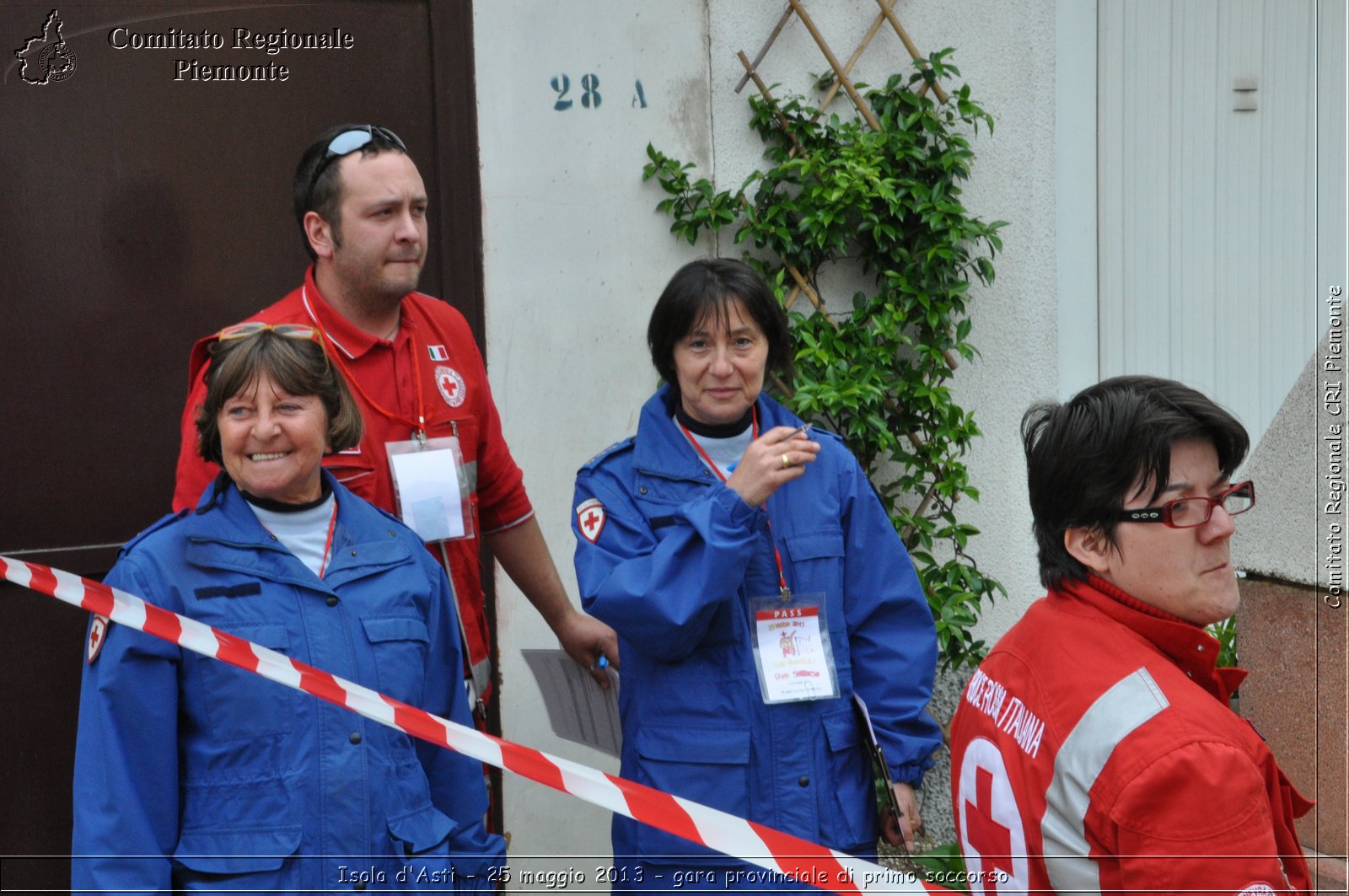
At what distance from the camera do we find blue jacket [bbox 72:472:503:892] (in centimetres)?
193

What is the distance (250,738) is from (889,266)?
2.95 m

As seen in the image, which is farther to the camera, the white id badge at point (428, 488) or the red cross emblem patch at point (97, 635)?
the white id badge at point (428, 488)

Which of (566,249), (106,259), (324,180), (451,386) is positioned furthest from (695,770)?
(106,259)

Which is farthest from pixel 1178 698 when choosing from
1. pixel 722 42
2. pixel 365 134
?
pixel 722 42

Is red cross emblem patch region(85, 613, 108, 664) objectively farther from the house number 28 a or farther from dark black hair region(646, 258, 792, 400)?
the house number 28 a

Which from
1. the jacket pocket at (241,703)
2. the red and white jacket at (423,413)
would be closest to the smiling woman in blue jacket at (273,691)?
the jacket pocket at (241,703)

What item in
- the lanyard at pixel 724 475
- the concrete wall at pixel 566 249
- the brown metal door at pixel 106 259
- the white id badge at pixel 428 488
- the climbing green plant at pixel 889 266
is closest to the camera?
the lanyard at pixel 724 475

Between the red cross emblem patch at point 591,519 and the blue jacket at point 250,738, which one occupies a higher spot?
the red cross emblem patch at point 591,519

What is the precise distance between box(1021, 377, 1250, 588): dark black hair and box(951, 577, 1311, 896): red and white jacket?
103 millimetres

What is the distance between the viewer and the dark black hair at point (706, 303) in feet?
8.24

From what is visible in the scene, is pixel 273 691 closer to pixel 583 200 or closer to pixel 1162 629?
pixel 1162 629

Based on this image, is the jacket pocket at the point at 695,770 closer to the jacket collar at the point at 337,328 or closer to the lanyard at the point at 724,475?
the lanyard at the point at 724,475

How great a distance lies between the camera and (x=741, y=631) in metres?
2.38

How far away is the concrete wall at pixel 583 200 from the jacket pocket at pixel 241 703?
1.94 metres
